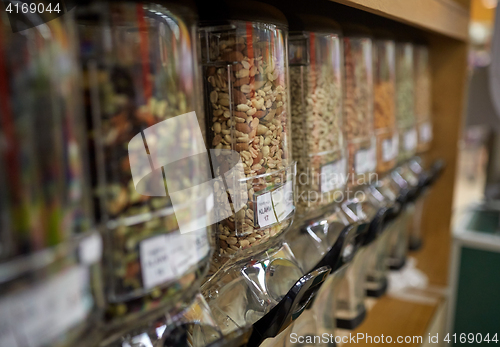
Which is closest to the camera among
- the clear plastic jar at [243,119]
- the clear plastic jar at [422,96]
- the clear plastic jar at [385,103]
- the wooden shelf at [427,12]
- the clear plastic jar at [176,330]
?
the clear plastic jar at [176,330]

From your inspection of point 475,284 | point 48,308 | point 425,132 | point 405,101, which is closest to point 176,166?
point 48,308

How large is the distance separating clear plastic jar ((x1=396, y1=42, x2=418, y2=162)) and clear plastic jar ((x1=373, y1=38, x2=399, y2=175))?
0.06 metres

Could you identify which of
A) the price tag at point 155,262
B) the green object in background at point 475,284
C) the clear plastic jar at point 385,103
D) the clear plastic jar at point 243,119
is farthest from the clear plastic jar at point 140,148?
the green object in background at point 475,284

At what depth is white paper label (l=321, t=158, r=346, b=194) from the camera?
62cm

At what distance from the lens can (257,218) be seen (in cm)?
47

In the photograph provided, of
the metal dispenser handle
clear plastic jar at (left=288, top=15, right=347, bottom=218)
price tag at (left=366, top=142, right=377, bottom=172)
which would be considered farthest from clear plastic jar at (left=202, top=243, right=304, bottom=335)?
price tag at (left=366, top=142, right=377, bottom=172)

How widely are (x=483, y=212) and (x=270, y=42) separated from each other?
1.42 m

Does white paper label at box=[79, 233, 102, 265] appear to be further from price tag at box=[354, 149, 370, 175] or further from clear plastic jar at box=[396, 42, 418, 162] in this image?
clear plastic jar at box=[396, 42, 418, 162]

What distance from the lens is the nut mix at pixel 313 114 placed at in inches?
23.9

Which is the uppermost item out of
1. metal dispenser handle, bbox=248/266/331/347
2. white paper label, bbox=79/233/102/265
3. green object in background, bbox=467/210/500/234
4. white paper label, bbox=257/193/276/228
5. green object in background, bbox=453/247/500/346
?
white paper label, bbox=79/233/102/265

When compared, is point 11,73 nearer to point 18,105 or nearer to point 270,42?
point 18,105

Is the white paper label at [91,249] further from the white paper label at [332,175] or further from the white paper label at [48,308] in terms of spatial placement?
the white paper label at [332,175]

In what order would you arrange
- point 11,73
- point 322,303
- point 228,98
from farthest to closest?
point 322,303, point 228,98, point 11,73

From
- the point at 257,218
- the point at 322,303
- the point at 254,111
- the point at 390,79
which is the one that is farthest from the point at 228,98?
the point at 390,79
